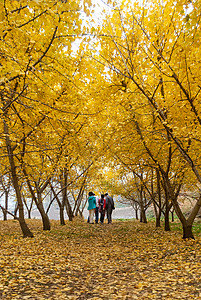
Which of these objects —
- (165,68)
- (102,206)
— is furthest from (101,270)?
(102,206)

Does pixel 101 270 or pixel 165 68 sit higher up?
pixel 165 68

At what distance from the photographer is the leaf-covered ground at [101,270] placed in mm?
3527

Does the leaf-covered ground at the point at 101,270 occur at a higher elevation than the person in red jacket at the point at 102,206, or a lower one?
lower

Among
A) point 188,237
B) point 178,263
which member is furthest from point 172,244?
point 178,263

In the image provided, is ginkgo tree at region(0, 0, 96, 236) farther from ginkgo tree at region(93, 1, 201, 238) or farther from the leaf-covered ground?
the leaf-covered ground

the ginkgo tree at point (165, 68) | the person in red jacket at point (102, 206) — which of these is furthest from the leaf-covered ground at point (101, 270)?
the person in red jacket at point (102, 206)

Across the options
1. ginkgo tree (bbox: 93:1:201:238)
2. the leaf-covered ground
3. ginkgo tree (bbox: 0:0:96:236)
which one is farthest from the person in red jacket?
ginkgo tree (bbox: 0:0:96:236)

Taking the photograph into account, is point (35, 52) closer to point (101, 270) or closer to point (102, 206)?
point (101, 270)

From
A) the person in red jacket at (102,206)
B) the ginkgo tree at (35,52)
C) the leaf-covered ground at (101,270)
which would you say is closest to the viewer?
the ginkgo tree at (35,52)

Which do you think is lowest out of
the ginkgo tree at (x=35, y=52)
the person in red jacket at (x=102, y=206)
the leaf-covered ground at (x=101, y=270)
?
the leaf-covered ground at (x=101, y=270)

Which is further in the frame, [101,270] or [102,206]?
[102,206]

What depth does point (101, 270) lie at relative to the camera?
480 cm

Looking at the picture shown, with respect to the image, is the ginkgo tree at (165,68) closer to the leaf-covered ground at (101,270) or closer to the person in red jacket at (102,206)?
the leaf-covered ground at (101,270)

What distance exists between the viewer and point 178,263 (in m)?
4.88
